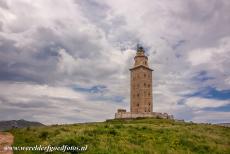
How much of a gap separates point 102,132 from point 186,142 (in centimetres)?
697

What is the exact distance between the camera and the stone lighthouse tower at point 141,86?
8676 centimetres

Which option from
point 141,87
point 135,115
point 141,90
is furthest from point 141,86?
point 135,115

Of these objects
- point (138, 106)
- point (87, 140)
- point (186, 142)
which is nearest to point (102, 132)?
point (87, 140)

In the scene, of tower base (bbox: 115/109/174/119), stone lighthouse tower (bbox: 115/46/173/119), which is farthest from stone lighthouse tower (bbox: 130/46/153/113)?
Answer: tower base (bbox: 115/109/174/119)

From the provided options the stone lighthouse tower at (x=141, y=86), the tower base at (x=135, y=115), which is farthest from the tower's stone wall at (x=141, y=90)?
the tower base at (x=135, y=115)

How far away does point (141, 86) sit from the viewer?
288 ft

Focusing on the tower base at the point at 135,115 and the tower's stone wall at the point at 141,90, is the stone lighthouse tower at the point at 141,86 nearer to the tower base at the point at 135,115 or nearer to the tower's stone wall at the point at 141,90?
the tower's stone wall at the point at 141,90

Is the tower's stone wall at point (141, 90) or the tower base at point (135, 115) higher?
the tower's stone wall at point (141, 90)

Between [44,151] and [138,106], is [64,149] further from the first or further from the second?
[138,106]

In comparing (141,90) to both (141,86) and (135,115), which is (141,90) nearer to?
(141,86)

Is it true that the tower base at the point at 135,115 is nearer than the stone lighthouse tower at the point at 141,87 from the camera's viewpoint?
Yes

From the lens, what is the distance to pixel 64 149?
1723 centimetres

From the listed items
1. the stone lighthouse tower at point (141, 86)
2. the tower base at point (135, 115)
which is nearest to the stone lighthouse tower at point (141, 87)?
the stone lighthouse tower at point (141, 86)

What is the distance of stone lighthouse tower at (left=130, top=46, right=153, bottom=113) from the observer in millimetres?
86756
